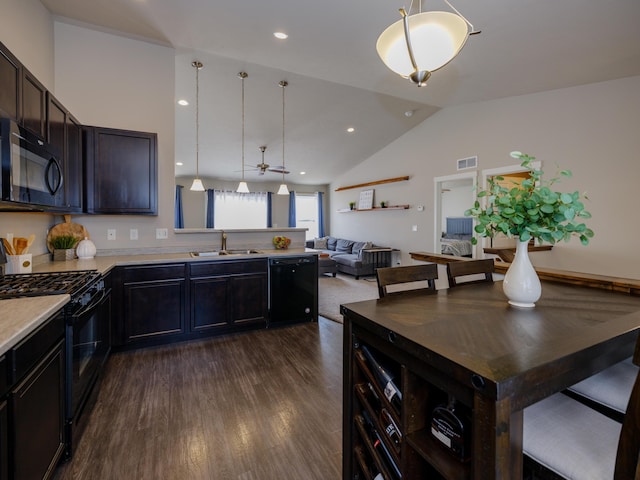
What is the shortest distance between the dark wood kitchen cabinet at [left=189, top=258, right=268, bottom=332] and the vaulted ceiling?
2340 millimetres

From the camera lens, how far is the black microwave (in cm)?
152

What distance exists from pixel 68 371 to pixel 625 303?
270 centimetres

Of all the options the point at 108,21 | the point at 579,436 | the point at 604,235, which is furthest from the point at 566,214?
the point at 108,21

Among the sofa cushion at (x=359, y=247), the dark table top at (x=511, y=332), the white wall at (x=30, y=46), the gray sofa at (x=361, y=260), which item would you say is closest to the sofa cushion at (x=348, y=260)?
the gray sofa at (x=361, y=260)

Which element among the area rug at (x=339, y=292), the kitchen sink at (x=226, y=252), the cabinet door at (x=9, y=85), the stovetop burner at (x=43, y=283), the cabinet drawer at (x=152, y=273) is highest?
the cabinet door at (x=9, y=85)

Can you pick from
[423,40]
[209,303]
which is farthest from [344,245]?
[423,40]

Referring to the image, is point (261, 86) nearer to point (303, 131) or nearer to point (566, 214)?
point (303, 131)

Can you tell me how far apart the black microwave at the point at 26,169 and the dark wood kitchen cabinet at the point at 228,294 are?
1392mm

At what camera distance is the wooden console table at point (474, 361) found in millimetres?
747

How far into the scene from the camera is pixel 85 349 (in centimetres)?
193

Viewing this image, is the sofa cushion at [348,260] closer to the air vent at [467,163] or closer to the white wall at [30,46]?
the air vent at [467,163]

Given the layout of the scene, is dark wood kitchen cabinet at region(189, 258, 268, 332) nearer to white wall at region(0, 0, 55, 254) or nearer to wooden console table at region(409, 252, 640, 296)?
white wall at region(0, 0, 55, 254)

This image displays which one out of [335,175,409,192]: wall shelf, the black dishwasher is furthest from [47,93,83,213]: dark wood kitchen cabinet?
[335,175,409,192]: wall shelf

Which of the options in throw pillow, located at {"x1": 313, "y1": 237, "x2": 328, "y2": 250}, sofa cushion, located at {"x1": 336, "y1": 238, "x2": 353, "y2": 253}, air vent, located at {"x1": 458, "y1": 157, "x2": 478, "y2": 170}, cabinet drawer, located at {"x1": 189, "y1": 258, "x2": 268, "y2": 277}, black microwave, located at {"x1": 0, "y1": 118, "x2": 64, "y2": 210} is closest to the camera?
black microwave, located at {"x1": 0, "y1": 118, "x2": 64, "y2": 210}
